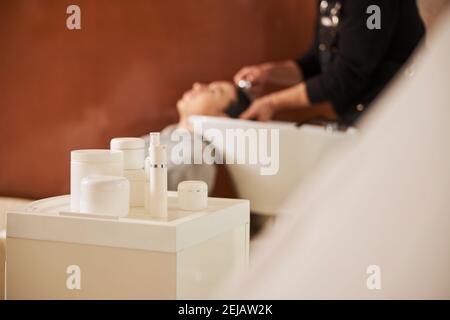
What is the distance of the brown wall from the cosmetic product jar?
1.53 m

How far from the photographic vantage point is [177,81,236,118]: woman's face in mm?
2387

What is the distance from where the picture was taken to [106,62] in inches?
108

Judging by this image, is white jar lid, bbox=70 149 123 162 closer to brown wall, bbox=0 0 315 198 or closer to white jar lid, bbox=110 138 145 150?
white jar lid, bbox=110 138 145 150

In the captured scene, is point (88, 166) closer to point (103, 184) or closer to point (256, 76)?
point (103, 184)

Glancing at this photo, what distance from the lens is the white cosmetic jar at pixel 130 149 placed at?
3.71ft

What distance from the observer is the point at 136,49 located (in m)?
2.71

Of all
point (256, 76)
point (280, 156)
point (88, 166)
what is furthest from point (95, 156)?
point (256, 76)

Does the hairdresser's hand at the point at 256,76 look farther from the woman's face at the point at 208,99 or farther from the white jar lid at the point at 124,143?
the white jar lid at the point at 124,143

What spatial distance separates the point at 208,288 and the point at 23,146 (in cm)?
209

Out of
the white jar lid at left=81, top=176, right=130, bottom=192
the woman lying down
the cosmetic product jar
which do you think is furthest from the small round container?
the woman lying down

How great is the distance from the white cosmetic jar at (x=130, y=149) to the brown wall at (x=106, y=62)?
59.1 inches

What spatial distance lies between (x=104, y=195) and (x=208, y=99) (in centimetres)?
145

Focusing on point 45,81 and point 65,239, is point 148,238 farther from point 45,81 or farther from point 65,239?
point 45,81

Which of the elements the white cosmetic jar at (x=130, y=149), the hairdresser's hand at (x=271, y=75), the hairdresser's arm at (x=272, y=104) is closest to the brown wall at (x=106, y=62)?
the hairdresser's hand at (x=271, y=75)
